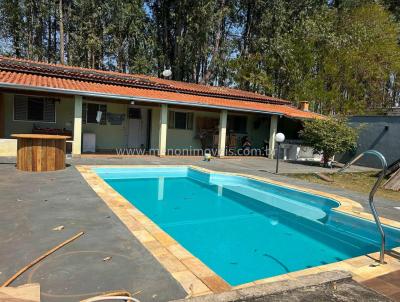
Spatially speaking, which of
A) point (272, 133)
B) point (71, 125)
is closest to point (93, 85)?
point (71, 125)

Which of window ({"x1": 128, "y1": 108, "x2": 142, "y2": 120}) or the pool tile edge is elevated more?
window ({"x1": 128, "y1": 108, "x2": 142, "y2": 120})

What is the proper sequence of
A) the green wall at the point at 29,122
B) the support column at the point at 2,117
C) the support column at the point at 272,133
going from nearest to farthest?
the support column at the point at 2,117 → the green wall at the point at 29,122 → the support column at the point at 272,133

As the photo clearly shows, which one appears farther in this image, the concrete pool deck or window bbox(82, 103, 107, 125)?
window bbox(82, 103, 107, 125)

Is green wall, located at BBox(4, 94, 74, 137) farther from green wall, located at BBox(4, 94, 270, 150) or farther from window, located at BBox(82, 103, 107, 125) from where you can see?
window, located at BBox(82, 103, 107, 125)

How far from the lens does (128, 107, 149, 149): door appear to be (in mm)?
17016

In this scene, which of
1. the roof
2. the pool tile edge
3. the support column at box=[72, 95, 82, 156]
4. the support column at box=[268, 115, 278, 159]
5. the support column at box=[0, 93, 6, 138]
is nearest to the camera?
the pool tile edge

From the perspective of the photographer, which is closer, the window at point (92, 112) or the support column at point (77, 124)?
the support column at point (77, 124)

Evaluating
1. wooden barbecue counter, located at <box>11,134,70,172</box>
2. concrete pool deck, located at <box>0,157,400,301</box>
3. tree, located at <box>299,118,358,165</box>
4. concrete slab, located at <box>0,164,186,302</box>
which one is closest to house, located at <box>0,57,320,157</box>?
tree, located at <box>299,118,358,165</box>

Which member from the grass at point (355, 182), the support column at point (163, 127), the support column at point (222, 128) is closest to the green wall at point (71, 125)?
the support column at point (163, 127)

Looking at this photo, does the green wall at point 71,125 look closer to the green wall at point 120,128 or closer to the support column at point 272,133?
the green wall at point 120,128

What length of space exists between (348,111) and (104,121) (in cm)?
2080

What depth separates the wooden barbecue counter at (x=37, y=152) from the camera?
9.09 metres

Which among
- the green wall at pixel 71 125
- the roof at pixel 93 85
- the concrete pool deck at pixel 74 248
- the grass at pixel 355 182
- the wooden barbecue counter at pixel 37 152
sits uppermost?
the roof at pixel 93 85

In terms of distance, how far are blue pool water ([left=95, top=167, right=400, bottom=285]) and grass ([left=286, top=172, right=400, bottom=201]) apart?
7.92 ft
